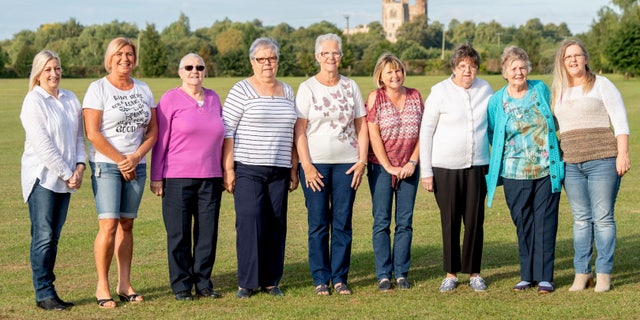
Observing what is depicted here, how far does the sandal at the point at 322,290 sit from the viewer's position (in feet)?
25.2

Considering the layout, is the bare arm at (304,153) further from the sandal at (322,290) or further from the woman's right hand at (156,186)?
the woman's right hand at (156,186)

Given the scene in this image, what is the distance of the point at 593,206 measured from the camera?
7594mm

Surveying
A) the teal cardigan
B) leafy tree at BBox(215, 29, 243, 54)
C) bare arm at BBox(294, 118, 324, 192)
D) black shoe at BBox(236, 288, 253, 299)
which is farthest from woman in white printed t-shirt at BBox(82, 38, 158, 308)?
leafy tree at BBox(215, 29, 243, 54)

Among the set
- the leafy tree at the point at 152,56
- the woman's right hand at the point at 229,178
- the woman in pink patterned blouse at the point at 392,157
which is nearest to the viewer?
the woman's right hand at the point at 229,178

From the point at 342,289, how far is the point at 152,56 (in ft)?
257

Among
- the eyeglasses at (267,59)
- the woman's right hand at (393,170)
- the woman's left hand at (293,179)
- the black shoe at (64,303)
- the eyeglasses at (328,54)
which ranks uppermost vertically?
the eyeglasses at (328,54)

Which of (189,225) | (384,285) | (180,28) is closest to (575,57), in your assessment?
(384,285)

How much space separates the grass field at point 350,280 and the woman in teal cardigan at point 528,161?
330 mm

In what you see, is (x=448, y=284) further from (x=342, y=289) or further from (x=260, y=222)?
(x=260, y=222)

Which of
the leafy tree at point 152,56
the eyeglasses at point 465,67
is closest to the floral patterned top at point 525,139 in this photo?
the eyeglasses at point 465,67

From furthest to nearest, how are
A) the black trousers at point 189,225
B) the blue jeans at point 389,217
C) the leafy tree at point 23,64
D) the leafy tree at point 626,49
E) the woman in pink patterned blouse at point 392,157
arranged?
the leafy tree at point 23,64 → the leafy tree at point 626,49 → the blue jeans at point 389,217 → the woman in pink patterned blouse at point 392,157 → the black trousers at point 189,225

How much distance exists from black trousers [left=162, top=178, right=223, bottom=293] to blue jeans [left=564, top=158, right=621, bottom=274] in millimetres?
2903

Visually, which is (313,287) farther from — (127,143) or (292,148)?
(127,143)

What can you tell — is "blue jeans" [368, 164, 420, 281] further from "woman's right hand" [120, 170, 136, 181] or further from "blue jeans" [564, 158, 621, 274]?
"woman's right hand" [120, 170, 136, 181]
